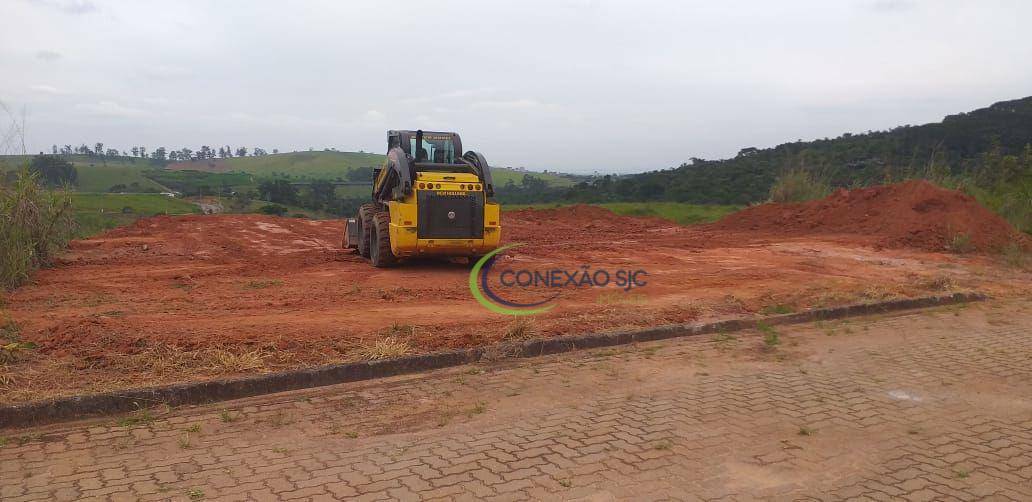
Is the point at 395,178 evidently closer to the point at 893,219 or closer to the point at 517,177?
the point at 893,219

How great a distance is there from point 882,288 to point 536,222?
53.7ft

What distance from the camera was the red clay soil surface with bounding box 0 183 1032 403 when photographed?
6504mm

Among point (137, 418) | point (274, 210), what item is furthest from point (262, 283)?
point (274, 210)

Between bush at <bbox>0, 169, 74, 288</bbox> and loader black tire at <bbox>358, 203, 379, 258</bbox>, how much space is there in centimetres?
509

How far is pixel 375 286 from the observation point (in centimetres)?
1098

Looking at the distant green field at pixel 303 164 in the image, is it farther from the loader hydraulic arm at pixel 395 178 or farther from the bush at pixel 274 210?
the loader hydraulic arm at pixel 395 178

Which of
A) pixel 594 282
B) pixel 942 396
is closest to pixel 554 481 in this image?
pixel 942 396

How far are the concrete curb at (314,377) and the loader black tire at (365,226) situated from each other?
7.45m

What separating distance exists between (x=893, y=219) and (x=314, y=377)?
59.8 ft

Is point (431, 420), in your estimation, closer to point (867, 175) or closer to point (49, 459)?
point (49, 459)

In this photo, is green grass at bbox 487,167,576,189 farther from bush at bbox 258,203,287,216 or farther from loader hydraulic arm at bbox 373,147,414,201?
loader hydraulic arm at bbox 373,147,414,201

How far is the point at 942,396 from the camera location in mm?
6055

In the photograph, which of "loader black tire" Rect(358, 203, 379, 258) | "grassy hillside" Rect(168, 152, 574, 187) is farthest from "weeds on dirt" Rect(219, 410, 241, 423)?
"grassy hillside" Rect(168, 152, 574, 187)

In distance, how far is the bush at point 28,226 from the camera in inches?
397
